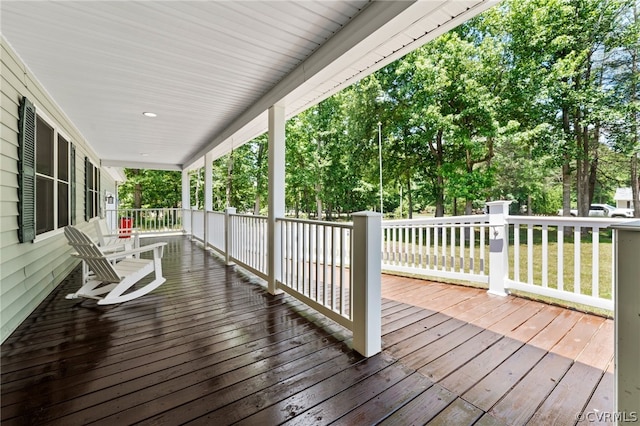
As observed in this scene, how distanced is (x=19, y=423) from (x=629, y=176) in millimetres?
14942

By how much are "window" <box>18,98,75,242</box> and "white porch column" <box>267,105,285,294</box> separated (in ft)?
7.85

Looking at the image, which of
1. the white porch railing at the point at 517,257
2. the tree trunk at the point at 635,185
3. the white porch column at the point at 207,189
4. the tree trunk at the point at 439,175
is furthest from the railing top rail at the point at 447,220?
the tree trunk at the point at 635,185

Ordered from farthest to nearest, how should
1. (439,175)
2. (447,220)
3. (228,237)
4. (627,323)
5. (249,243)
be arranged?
1. (439,175)
2. (228,237)
3. (249,243)
4. (447,220)
5. (627,323)

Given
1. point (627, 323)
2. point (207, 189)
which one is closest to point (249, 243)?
point (207, 189)

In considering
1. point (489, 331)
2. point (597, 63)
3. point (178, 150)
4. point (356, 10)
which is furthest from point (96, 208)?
point (597, 63)

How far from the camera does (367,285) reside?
7.16ft

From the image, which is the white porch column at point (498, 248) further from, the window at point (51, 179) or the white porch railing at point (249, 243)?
the window at point (51, 179)

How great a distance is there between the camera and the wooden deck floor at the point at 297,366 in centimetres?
158

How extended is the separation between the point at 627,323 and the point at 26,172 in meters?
4.45

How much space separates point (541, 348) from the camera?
2.22m

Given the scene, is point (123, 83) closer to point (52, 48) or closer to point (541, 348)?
point (52, 48)

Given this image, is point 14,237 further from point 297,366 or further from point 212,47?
point 297,366

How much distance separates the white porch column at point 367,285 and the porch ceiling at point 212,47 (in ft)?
4.76

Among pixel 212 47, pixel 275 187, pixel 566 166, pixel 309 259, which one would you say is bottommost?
pixel 309 259
